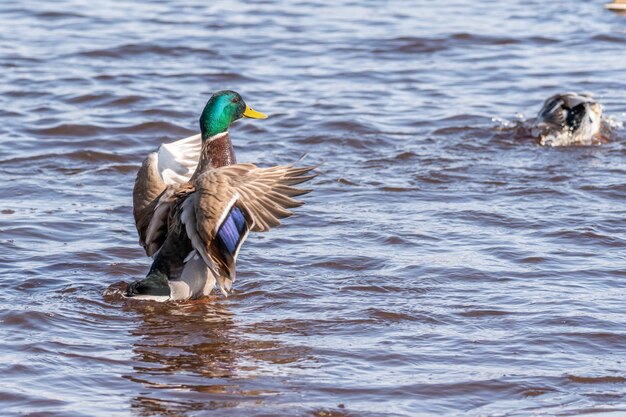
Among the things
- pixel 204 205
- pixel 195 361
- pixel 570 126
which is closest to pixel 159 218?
pixel 204 205

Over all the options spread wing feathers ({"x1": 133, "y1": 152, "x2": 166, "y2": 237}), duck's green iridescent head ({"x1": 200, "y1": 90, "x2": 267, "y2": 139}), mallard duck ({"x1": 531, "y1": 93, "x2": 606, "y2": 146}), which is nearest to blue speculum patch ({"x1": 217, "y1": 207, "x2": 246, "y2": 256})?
spread wing feathers ({"x1": 133, "y1": 152, "x2": 166, "y2": 237})

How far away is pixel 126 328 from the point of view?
634 centimetres

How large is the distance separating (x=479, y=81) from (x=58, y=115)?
4.11 metres

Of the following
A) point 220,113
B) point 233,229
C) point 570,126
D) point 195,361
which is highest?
point 220,113

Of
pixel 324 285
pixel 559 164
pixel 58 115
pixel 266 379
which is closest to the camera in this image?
pixel 266 379

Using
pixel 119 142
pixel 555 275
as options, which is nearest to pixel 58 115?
pixel 119 142

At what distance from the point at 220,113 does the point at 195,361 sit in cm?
174

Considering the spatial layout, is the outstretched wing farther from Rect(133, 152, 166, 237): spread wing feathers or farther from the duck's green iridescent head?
the duck's green iridescent head

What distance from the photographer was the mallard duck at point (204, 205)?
615 cm

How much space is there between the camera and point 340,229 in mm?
8008

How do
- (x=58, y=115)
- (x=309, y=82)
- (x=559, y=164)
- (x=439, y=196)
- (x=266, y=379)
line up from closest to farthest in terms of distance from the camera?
(x=266, y=379), (x=439, y=196), (x=559, y=164), (x=58, y=115), (x=309, y=82)

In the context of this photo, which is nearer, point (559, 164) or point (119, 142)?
point (559, 164)

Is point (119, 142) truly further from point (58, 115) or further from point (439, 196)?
point (439, 196)

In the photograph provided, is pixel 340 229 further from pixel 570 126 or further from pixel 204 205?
pixel 570 126
